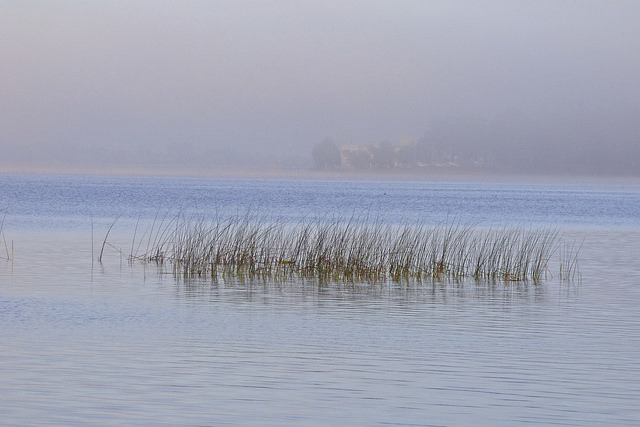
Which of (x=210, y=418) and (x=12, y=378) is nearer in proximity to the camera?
(x=210, y=418)

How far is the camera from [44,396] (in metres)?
8.66

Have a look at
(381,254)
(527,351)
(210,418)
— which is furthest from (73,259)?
(210,418)

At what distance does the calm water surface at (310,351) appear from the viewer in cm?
847

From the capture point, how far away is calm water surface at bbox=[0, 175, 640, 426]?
847 cm

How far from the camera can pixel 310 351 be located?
36.8 ft

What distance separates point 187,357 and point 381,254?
9.29 meters

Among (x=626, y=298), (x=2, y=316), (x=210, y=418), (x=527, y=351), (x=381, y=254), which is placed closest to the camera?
(x=210, y=418)

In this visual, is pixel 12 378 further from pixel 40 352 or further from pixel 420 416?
pixel 420 416

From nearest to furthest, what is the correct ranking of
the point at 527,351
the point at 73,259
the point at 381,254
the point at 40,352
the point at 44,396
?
1. the point at 44,396
2. the point at 40,352
3. the point at 527,351
4. the point at 381,254
5. the point at 73,259

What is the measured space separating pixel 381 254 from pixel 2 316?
8.27 meters

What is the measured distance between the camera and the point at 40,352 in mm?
10586

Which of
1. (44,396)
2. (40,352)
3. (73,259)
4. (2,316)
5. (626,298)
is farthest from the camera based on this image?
(73,259)

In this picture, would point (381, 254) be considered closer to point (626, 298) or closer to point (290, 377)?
point (626, 298)

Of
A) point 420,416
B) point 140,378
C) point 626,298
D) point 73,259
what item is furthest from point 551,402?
point 73,259
